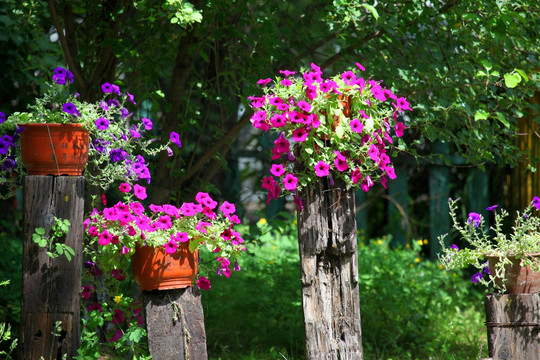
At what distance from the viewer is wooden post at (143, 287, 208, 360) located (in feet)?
8.68

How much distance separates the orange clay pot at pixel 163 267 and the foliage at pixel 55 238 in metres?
0.28

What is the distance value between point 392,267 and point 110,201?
7.82 ft

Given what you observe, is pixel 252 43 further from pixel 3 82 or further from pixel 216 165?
pixel 3 82

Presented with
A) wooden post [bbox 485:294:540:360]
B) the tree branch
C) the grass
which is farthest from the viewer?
the grass

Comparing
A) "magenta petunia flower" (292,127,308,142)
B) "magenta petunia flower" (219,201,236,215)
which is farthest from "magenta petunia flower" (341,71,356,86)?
"magenta petunia flower" (219,201,236,215)

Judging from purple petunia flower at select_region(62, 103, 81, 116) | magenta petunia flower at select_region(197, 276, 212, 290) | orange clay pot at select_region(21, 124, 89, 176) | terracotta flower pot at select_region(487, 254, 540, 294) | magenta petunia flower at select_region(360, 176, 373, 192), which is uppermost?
purple petunia flower at select_region(62, 103, 81, 116)

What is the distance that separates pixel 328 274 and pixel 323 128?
63 centimetres

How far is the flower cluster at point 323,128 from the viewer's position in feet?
8.45

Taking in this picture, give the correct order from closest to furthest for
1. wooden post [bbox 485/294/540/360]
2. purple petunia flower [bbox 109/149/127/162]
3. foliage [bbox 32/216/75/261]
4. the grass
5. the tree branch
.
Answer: foliage [bbox 32/216/75/261], wooden post [bbox 485/294/540/360], purple petunia flower [bbox 109/149/127/162], the tree branch, the grass

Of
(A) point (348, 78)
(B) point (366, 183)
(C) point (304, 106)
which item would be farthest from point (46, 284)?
(A) point (348, 78)

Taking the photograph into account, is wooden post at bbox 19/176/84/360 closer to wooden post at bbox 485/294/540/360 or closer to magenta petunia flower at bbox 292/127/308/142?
magenta petunia flower at bbox 292/127/308/142

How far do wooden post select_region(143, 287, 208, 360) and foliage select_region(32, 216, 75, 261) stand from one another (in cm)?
38

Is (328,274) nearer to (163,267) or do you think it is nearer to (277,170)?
(277,170)

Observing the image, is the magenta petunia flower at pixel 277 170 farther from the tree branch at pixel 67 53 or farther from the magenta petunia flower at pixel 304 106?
the tree branch at pixel 67 53
